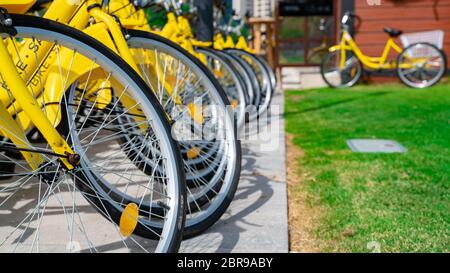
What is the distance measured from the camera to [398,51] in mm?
8297

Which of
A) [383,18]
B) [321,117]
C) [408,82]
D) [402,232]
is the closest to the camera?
[402,232]

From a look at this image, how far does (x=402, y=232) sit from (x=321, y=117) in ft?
10.5

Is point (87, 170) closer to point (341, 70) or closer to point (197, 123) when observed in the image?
point (197, 123)

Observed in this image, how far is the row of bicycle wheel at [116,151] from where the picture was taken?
160 centimetres

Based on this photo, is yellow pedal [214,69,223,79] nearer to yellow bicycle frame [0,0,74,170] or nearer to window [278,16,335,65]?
yellow bicycle frame [0,0,74,170]

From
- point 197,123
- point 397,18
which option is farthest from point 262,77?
point 397,18

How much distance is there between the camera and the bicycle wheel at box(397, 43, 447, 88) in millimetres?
7949

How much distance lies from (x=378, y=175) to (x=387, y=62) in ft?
18.6

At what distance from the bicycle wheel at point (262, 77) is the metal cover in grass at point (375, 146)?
1551 mm

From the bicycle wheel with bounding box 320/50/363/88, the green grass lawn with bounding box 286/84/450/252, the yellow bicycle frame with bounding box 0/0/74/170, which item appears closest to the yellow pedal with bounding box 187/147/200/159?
the green grass lawn with bounding box 286/84/450/252

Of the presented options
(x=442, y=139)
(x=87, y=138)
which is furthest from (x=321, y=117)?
(x=87, y=138)

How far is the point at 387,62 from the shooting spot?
832 centimetres

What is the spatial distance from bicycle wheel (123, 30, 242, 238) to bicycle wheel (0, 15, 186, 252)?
0.23 metres
